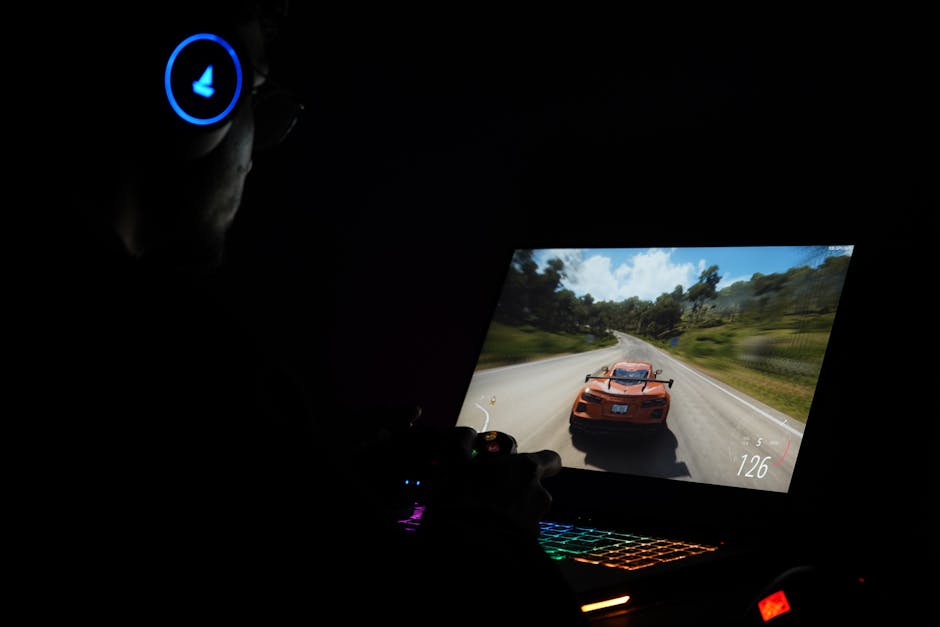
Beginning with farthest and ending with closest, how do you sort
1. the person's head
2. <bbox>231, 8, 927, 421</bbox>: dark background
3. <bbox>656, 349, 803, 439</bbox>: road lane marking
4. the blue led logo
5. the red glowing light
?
<bbox>231, 8, 927, 421</bbox>: dark background < <bbox>656, 349, 803, 439</bbox>: road lane marking < the red glowing light < the blue led logo < the person's head

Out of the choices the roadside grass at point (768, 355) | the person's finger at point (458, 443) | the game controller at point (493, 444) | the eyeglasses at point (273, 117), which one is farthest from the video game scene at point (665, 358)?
the eyeglasses at point (273, 117)

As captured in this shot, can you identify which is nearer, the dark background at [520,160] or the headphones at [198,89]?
the headphones at [198,89]

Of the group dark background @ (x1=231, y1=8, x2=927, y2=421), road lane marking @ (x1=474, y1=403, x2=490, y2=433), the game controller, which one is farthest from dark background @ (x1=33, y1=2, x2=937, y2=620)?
the game controller

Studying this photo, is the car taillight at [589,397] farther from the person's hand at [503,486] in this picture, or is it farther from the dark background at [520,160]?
the person's hand at [503,486]

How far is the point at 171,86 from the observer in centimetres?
59

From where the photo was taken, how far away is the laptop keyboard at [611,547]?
0.93 metres

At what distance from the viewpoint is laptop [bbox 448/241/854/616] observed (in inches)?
40.1

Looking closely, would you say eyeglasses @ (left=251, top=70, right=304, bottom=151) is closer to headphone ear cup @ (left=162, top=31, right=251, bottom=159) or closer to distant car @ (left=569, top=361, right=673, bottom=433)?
headphone ear cup @ (left=162, top=31, right=251, bottom=159)

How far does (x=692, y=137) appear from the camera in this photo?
1753 mm

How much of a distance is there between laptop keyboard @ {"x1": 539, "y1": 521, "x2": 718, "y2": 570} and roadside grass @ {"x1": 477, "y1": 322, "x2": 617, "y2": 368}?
0.53 meters

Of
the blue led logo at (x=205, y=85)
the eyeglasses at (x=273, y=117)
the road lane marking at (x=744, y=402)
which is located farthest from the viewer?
the road lane marking at (x=744, y=402)

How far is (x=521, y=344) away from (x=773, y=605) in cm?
92

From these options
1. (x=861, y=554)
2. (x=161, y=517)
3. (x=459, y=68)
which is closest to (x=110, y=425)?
(x=161, y=517)

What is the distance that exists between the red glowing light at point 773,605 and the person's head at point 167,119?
2.76 ft
